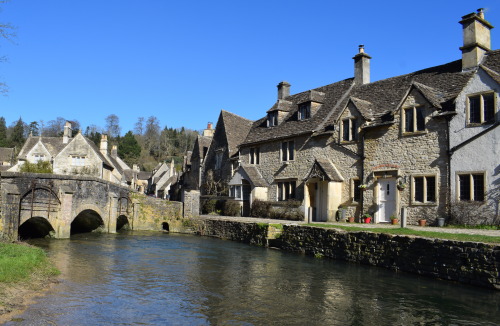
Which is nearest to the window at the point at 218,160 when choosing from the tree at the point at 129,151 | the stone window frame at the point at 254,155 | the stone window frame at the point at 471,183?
the stone window frame at the point at 254,155

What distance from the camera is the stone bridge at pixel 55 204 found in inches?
818

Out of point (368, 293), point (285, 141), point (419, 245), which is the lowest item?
point (368, 293)

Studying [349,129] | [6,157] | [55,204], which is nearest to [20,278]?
[55,204]

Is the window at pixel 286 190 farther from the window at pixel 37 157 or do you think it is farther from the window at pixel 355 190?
the window at pixel 37 157

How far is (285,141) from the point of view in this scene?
33000 millimetres

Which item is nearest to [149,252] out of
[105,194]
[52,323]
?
[105,194]

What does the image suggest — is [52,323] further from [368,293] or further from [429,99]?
[429,99]

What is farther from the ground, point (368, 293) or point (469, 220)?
point (469, 220)

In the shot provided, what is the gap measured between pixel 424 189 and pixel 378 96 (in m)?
7.79

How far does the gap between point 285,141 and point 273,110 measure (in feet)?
13.6

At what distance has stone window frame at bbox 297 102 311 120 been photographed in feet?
107

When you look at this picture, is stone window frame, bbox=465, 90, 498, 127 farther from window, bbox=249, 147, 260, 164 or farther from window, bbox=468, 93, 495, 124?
window, bbox=249, 147, 260, 164

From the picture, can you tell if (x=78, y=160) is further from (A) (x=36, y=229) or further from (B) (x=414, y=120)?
(B) (x=414, y=120)

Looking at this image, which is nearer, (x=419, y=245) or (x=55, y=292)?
(x=55, y=292)
